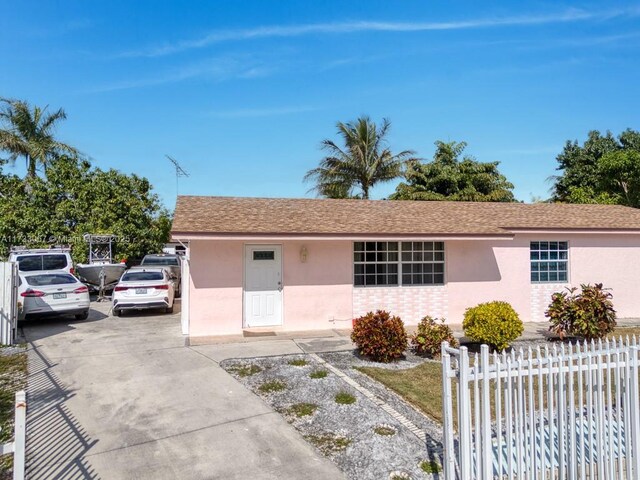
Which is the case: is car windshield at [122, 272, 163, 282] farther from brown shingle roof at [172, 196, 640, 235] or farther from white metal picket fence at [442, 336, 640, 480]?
white metal picket fence at [442, 336, 640, 480]

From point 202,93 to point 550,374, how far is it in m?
16.9

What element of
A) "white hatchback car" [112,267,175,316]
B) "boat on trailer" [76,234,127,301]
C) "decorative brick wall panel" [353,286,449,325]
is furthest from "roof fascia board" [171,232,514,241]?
"boat on trailer" [76,234,127,301]

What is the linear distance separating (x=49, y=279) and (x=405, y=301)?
10739 millimetres

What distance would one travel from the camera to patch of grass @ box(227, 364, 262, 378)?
7996 mm

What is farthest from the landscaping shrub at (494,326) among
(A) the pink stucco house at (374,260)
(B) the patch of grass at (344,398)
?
(B) the patch of grass at (344,398)

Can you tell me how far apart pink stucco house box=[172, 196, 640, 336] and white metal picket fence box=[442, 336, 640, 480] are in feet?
24.4

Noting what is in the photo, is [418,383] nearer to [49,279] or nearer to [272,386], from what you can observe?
[272,386]

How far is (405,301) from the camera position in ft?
41.9

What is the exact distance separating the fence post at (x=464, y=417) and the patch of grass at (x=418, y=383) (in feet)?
6.50

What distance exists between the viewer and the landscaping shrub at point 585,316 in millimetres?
10328

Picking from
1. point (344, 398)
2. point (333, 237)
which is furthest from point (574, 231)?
point (344, 398)

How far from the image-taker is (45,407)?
20.9ft

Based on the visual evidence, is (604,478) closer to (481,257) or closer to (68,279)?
(481,257)

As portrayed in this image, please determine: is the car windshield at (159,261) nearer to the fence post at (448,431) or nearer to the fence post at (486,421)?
the fence post at (448,431)
